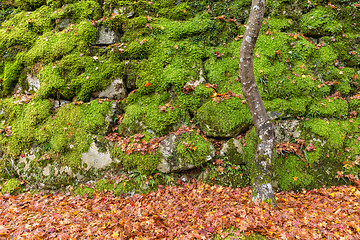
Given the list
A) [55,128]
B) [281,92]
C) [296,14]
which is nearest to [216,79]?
[281,92]

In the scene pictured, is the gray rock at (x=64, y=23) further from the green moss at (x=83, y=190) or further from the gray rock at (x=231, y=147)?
the gray rock at (x=231, y=147)

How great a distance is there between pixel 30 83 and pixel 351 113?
12.0 m

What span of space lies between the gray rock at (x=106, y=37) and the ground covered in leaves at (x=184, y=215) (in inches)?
231

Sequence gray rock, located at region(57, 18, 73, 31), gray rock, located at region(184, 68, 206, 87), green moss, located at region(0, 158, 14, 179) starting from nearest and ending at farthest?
→ 1. green moss, located at region(0, 158, 14, 179)
2. gray rock, located at region(184, 68, 206, 87)
3. gray rock, located at region(57, 18, 73, 31)

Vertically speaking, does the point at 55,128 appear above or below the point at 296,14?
below

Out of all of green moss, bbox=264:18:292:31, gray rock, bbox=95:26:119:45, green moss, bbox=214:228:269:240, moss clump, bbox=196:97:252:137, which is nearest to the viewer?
green moss, bbox=214:228:269:240

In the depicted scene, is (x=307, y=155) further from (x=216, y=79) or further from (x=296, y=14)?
(x=296, y=14)

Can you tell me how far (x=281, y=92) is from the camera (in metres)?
6.46

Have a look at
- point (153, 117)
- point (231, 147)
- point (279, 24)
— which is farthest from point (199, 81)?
point (279, 24)

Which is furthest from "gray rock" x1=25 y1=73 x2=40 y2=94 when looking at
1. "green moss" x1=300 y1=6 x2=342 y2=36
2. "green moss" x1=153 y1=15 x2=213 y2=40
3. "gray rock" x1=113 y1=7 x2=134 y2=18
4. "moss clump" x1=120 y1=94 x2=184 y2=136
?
"green moss" x1=300 y1=6 x2=342 y2=36

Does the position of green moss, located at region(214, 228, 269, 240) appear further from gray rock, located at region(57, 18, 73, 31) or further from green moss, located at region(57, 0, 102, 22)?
gray rock, located at region(57, 18, 73, 31)

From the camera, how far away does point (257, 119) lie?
478 cm

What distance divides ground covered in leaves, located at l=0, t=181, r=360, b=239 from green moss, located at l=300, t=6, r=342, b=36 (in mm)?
5695

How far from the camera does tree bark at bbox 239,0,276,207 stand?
14.9 ft
